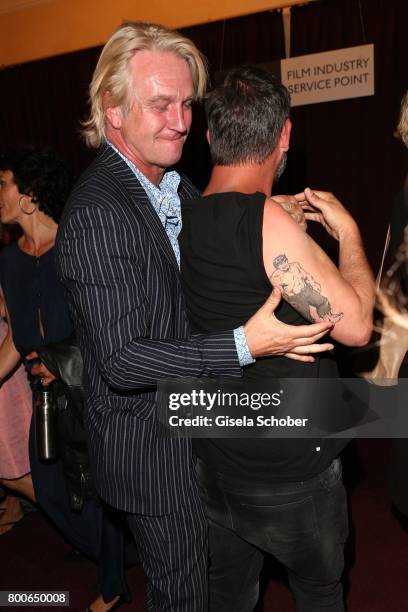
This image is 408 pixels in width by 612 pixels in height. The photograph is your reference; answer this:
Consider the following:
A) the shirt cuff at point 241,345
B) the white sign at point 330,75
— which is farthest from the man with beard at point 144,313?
the white sign at point 330,75

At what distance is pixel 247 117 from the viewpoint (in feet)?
4.37

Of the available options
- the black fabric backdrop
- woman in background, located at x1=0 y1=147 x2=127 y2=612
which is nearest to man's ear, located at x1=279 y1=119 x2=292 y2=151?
woman in background, located at x1=0 y1=147 x2=127 y2=612

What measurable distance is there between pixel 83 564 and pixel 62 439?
84cm

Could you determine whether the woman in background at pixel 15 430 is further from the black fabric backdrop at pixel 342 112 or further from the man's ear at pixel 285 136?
the black fabric backdrop at pixel 342 112

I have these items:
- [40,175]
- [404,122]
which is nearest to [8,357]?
[40,175]

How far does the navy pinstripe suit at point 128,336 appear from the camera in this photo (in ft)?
4.05

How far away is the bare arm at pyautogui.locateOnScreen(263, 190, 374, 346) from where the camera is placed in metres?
1.19

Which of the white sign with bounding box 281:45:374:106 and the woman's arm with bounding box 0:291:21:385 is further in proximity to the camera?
the white sign with bounding box 281:45:374:106

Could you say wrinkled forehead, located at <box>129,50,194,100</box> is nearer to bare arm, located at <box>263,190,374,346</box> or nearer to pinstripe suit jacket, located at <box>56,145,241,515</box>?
pinstripe suit jacket, located at <box>56,145,241,515</box>

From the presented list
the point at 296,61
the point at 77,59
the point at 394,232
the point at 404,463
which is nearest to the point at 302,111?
the point at 296,61

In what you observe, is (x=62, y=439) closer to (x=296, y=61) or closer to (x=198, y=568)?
(x=198, y=568)

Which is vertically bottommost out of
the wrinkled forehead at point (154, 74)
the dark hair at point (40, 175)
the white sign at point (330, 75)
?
the dark hair at point (40, 175)

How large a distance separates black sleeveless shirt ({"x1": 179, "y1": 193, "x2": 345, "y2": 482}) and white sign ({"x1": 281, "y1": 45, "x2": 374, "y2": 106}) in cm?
373

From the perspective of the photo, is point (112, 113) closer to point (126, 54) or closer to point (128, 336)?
point (126, 54)
